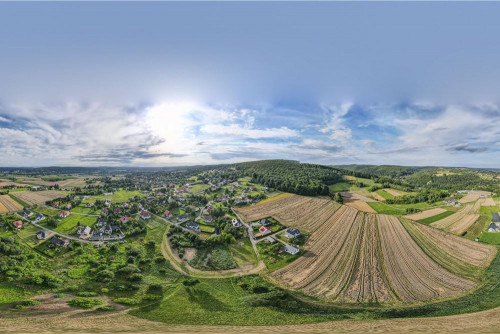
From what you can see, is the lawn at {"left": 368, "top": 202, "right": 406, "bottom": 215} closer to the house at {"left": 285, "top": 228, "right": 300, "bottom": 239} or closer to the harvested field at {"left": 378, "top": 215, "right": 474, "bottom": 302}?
the harvested field at {"left": 378, "top": 215, "right": 474, "bottom": 302}

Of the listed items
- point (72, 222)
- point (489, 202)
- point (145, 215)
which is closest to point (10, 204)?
point (72, 222)

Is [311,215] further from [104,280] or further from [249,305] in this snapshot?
[104,280]

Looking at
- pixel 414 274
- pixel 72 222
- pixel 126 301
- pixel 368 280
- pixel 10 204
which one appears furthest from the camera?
pixel 10 204

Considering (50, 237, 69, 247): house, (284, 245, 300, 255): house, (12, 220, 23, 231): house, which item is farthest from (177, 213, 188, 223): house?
(12, 220, 23, 231): house

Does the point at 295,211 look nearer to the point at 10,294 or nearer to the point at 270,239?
the point at 270,239

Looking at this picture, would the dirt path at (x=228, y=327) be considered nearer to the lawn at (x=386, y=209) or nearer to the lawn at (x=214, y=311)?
the lawn at (x=214, y=311)

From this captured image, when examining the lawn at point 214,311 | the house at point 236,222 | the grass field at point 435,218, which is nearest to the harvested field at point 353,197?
the grass field at point 435,218
